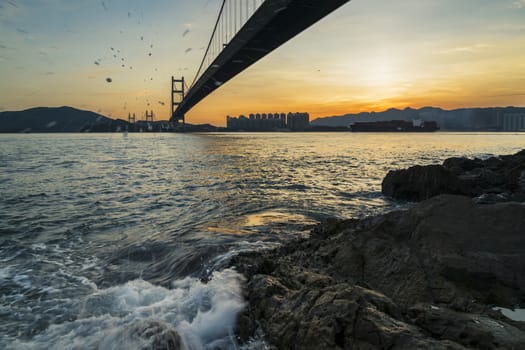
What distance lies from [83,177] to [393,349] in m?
11.6

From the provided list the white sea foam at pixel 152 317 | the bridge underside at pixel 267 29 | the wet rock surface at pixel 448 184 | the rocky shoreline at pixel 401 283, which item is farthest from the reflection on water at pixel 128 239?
the bridge underside at pixel 267 29

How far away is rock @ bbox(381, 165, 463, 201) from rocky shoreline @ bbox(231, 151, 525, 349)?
380 centimetres

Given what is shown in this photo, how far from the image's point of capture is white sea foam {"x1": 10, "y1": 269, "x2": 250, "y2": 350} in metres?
2.12

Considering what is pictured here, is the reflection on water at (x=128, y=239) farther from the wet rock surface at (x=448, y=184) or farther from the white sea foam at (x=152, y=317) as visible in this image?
the wet rock surface at (x=448, y=184)

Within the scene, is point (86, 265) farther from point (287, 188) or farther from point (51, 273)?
point (287, 188)

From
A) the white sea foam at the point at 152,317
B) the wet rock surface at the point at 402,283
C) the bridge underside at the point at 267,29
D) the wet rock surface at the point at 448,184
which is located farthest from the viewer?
the bridge underside at the point at 267,29

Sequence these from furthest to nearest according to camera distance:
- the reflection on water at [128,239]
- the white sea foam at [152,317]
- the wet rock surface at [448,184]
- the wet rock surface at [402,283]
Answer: the wet rock surface at [448,184], the reflection on water at [128,239], the white sea foam at [152,317], the wet rock surface at [402,283]

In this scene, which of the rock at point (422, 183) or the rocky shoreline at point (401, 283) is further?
the rock at point (422, 183)

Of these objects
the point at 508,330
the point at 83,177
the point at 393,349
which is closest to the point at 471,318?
the point at 508,330

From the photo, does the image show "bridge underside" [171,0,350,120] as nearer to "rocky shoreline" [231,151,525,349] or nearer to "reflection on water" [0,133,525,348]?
"reflection on water" [0,133,525,348]

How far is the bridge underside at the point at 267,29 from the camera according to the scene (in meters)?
16.4

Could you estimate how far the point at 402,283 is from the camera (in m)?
2.44

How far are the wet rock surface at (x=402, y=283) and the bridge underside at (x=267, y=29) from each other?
1550 centimetres

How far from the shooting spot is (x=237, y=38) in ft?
70.1
